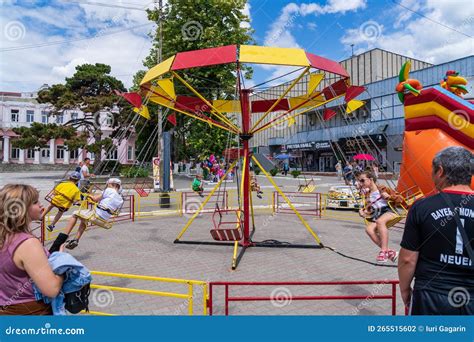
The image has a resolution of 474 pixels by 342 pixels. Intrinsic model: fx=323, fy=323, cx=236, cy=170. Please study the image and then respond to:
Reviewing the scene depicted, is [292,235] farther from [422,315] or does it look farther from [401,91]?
[422,315]

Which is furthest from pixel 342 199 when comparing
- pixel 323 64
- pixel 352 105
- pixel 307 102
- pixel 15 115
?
pixel 15 115

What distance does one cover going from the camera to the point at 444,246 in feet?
7.82

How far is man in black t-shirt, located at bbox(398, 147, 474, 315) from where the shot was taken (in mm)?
2363

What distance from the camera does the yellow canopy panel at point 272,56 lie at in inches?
241

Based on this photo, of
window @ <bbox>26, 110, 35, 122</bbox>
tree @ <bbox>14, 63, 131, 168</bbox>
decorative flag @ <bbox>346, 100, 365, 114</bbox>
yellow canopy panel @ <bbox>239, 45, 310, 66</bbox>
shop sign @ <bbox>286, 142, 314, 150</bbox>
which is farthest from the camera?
window @ <bbox>26, 110, 35, 122</bbox>

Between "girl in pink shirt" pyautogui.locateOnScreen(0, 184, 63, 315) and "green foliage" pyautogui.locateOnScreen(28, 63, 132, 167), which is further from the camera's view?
"green foliage" pyautogui.locateOnScreen(28, 63, 132, 167)

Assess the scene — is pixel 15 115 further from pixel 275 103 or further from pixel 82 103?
pixel 275 103

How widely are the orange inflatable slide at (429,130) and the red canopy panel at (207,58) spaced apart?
6164 millimetres

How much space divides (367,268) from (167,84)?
6.17m

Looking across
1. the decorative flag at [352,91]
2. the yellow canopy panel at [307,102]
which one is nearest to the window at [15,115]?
the yellow canopy panel at [307,102]

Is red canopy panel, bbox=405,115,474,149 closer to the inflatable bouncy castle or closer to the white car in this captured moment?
the inflatable bouncy castle

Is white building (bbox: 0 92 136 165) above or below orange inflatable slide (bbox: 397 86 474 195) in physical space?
above

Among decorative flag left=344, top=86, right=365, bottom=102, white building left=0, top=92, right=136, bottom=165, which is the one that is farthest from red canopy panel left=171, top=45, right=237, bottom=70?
white building left=0, top=92, right=136, bottom=165

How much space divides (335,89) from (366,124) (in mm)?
34297
